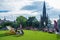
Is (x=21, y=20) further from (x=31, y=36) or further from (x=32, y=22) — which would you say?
(x=31, y=36)

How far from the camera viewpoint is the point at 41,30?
→ 1.83 m

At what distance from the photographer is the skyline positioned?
1.85m

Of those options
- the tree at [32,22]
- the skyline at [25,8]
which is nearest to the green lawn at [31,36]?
the tree at [32,22]

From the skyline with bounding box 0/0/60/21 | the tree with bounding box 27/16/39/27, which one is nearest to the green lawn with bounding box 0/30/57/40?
the tree with bounding box 27/16/39/27

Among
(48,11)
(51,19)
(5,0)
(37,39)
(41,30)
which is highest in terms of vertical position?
(5,0)

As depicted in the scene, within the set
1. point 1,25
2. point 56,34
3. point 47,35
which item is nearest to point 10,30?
point 1,25

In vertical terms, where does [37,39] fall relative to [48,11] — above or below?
below

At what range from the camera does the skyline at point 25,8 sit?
6.07ft

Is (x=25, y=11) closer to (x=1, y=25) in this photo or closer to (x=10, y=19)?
(x=10, y=19)

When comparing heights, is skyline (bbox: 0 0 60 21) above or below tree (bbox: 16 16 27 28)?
above

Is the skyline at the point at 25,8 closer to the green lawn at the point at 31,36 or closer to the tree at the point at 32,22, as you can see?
the tree at the point at 32,22

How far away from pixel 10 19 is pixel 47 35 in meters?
0.57

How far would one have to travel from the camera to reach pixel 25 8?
6.12 ft

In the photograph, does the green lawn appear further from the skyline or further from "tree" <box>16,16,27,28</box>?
the skyline
